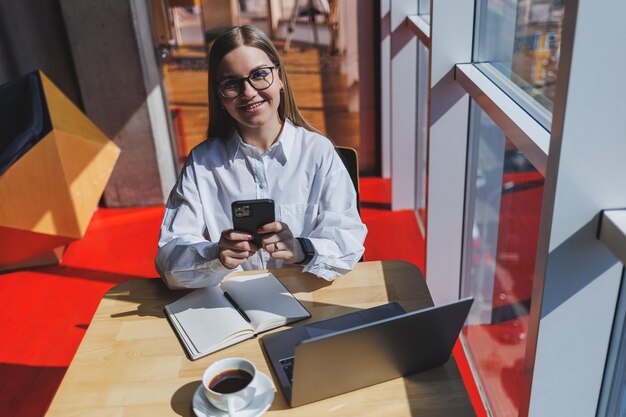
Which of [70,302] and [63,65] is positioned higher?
[63,65]

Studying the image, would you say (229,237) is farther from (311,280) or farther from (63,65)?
(63,65)

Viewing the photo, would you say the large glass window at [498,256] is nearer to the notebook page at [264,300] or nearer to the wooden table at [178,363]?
the wooden table at [178,363]

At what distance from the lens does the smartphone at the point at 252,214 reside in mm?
1394

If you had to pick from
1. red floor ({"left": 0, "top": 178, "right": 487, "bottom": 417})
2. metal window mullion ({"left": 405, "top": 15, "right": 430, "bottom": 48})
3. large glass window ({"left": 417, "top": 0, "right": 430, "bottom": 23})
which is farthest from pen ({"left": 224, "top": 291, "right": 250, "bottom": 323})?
large glass window ({"left": 417, "top": 0, "right": 430, "bottom": 23})

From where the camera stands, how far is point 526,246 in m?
2.08

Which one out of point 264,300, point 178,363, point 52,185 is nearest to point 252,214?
point 264,300

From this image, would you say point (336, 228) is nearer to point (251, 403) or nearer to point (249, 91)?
point (249, 91)

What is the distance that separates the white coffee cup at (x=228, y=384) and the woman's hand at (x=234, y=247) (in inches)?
12.7

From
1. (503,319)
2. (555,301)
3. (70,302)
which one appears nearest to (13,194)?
(70,302)

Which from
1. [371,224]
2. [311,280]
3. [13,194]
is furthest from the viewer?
[371,224]

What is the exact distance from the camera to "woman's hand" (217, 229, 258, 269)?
4.74 feet

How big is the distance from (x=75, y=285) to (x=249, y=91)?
2.10 metres

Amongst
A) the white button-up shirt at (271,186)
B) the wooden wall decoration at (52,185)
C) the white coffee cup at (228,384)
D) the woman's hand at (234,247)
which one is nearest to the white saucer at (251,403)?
the white coffee cup at (228,384)

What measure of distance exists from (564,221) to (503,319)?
4.08 feet
